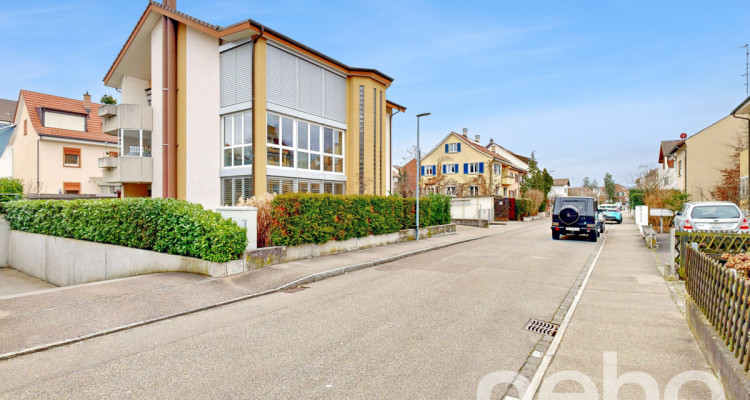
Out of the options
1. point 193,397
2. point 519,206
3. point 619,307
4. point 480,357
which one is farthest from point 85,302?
point 519,206

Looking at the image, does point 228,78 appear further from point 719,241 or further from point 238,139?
point 719,241

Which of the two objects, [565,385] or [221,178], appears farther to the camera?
[221,178]

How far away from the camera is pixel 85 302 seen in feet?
21.4

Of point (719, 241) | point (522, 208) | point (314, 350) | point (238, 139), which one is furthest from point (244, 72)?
point (522, 208)

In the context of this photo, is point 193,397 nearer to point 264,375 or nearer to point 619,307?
point 264,375

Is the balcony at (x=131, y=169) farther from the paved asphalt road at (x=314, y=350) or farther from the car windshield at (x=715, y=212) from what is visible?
the car windshield at (x=715, y=212)

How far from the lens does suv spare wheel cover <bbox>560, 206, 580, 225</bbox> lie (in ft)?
60.0

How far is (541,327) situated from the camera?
18.6ft

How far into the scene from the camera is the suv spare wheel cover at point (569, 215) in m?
18.3

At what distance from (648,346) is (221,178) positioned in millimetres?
16017

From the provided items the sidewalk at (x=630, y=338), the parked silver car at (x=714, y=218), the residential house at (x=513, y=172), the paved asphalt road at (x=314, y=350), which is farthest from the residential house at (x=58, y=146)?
the residential house at (x=513, y=172)

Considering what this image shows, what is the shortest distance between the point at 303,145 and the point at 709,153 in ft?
103

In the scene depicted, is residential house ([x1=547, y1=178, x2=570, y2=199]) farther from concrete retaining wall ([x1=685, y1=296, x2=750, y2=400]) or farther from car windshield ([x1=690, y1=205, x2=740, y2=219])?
concrete retaining wall ([x1=685, y1=296, x2=750, y2=400])

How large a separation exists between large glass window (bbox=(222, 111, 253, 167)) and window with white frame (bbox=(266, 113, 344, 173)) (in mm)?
769
